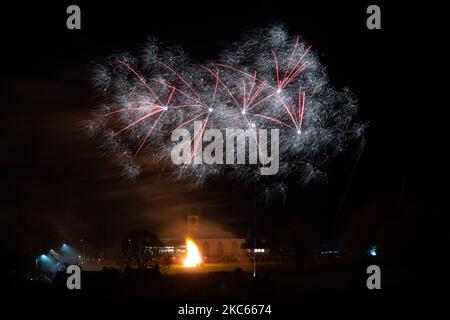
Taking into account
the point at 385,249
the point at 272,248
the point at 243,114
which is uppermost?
the point at 243,114

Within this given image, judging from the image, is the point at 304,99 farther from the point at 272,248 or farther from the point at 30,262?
the point at 272,248

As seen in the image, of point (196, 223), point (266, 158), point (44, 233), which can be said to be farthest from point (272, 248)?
point (266, 158)

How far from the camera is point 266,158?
21.0 m

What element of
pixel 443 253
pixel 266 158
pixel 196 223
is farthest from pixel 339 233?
pixel 196 223

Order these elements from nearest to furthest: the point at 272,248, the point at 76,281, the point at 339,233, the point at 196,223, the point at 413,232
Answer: the point at 76,281 → the point at 413,232 → the point at 339,233 → the point at 272,248 → the point at 196,223

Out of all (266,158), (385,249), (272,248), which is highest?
(266,158)

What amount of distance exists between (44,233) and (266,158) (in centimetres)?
1734

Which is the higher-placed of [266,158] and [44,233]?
[266,158]

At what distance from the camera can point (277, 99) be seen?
64.7ft

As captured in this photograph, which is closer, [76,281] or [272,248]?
[76,281]
